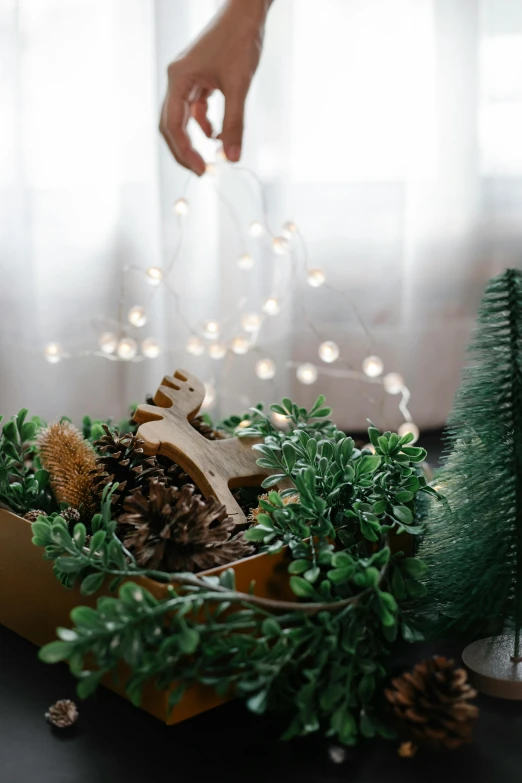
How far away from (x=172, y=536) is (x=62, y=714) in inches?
4.8

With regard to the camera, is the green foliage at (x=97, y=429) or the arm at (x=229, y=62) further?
the green foliage at (x=97, y=429)

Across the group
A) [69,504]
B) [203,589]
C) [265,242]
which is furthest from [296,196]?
[203,589]

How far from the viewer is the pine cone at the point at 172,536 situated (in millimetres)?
520

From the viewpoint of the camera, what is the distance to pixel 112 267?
1.39 m

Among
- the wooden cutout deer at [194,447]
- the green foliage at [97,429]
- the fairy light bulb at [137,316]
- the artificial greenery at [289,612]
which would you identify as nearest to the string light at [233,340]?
the fairy light bulb at [137,316]

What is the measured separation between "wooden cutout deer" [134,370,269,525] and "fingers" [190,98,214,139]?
0.23 meters

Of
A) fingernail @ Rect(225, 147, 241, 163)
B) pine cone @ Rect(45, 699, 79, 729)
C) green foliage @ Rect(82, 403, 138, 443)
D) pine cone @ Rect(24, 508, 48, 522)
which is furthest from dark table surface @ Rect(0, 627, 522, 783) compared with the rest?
fingernail @ Rect(225, 147, 241, 163)

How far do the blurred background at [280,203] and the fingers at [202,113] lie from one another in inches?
20.4

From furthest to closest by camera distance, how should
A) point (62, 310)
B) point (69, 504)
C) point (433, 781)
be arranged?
1. point (62, 310)
2. point (69, 504)
3. point (433, 781)

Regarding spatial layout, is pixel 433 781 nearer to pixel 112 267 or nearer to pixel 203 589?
pixel 203 589

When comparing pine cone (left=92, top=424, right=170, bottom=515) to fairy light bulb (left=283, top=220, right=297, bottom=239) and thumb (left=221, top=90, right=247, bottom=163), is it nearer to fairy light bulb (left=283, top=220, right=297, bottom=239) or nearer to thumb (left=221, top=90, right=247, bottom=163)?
thumb (left=221, top=90, right=247, bottom=163)

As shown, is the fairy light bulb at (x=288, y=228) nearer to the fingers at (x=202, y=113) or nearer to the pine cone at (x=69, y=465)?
the fingers at (x=202, y=113)

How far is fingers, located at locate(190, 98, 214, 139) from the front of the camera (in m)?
0.74

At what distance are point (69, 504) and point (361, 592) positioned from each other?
0.75ft
